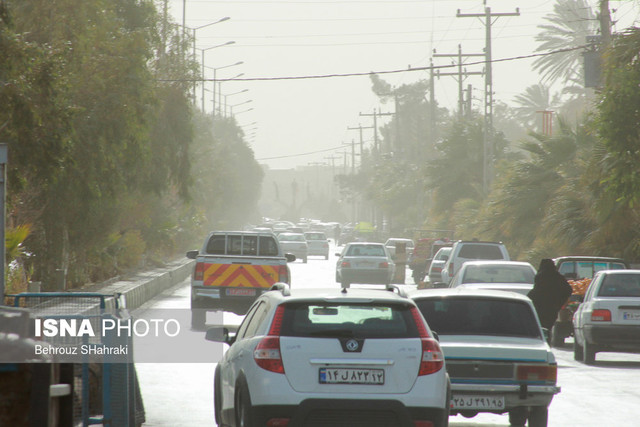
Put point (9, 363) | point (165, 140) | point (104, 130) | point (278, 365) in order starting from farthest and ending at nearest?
→ point (165, 140) < point (104, 130) < point (278, 365) < point (9, 363)

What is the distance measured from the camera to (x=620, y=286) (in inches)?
763

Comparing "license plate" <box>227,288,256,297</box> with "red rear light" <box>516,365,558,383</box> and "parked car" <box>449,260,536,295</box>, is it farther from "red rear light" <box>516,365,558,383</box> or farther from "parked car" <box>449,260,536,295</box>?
"red rear light" <box>516,365,558,383</box>

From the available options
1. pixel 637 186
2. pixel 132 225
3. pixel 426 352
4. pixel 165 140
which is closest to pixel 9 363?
pixel 426 352

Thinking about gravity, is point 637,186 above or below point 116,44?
below

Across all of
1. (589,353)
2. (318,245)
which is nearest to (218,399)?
(589,353)

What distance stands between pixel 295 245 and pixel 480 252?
3242 cm

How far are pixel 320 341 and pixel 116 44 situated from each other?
693 inches

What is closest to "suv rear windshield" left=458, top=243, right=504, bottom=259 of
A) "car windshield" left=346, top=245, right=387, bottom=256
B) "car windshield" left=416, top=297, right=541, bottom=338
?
"car windshield" left=346, top=245, right=387, bottom=256

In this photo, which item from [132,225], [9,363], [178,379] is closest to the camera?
[9,363]

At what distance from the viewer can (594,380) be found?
16719 millimetres

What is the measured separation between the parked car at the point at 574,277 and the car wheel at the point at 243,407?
13088mm

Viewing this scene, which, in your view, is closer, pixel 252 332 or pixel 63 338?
pixel 63 338

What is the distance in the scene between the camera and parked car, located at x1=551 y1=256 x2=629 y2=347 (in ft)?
73.6

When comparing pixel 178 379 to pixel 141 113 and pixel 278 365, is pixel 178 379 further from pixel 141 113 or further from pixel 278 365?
pixel 141 113
